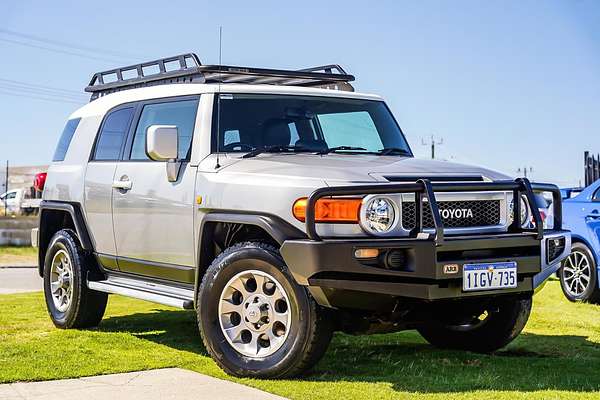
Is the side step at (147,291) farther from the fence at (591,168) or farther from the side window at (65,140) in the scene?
the fence at (591,168)

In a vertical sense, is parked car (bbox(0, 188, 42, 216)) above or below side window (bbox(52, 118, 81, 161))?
below

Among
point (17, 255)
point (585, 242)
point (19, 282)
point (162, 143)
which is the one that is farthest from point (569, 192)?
point (17, 255)

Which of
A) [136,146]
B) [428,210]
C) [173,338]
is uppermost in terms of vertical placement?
[136,146]

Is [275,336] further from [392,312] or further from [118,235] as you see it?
[118,235]

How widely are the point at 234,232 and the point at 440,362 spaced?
183 cm

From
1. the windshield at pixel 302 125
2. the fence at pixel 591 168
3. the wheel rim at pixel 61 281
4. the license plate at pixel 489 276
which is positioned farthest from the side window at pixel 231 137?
the fence at pixel 591 168

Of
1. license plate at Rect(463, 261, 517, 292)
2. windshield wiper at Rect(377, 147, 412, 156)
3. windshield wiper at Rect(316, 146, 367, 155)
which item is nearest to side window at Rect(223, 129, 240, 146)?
windshield wiper at Rect(316, 146, 367, 155)

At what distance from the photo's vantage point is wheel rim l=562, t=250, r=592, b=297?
1117 centimetres

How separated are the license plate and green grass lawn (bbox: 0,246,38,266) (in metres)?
19.2

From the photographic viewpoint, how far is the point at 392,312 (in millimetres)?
5887

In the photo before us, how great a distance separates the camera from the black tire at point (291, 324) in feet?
18.6

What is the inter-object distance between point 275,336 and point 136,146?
2519mm

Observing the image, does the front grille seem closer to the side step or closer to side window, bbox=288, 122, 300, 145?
side window, bbox=288, 122, 300, 145

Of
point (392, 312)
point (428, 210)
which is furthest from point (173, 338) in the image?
point (428, 210)
